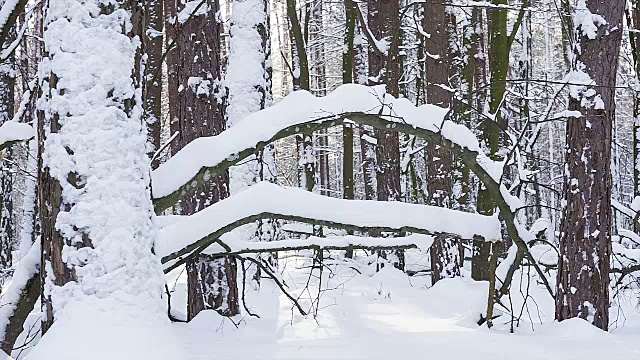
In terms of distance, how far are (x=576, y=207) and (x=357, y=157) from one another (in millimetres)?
29949

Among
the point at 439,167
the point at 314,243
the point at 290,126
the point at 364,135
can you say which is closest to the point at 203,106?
the point at 314,243

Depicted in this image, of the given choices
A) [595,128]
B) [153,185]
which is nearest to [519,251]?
[595,128]

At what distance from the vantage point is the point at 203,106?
620 cm

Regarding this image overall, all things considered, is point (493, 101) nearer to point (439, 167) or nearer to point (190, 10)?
point (439, 167)

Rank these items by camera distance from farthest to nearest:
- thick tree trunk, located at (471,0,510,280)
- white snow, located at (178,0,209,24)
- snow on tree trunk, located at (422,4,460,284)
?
snow on tree trunk, located at (422,4,460,284)
thick tree trunk, located at (471,0,510,280)
white snow, located at (178,0,209,24)

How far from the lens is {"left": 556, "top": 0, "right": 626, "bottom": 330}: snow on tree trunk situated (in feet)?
16.6

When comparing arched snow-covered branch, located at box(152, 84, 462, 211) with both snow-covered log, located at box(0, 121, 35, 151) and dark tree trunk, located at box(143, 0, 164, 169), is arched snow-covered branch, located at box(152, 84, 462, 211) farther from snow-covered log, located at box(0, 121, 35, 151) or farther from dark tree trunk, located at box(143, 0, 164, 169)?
dark tree trunk, located at box(143, 0, 164, 169)

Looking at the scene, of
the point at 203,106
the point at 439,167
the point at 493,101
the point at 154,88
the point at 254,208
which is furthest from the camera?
the point at 439,167

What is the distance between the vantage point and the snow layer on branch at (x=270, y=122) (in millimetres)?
3512

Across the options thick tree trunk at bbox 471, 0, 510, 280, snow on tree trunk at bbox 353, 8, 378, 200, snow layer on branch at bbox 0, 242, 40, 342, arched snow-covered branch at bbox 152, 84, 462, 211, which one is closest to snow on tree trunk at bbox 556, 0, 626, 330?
arched snow-covered branch at bbox 152, 84, 462, 211

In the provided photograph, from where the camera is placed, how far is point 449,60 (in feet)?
38.4

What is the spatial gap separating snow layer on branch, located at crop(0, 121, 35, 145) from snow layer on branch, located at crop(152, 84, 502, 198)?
895 millimetres

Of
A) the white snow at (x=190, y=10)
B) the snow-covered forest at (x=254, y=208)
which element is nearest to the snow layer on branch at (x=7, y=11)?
the snow-covered forest at (x=254, y=208)

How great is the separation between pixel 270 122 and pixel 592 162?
111 inches
